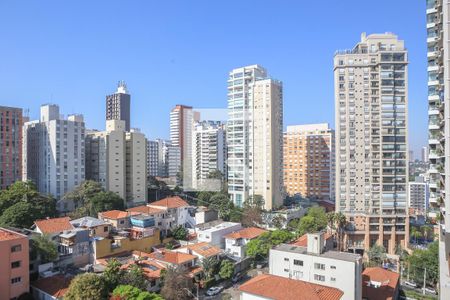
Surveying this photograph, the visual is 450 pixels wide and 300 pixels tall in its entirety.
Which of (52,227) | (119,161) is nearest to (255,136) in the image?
(119,161)

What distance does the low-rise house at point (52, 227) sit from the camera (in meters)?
31.2

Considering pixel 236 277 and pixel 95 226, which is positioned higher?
pixel 95 226

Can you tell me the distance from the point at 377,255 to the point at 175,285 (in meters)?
27.9

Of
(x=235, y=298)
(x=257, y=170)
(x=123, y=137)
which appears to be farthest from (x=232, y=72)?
(x=235, y=298)

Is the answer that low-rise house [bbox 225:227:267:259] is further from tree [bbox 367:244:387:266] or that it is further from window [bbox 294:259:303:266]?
tree [bbox 367:244:387:266]

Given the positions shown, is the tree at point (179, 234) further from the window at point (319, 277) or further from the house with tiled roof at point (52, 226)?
the window at point (319, 277)

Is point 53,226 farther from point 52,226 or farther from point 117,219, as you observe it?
point 117,219

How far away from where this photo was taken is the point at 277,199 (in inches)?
2480

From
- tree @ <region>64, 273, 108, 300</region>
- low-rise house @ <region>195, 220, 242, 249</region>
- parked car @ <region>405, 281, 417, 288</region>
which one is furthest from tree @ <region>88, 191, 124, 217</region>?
parked car @ <region>405, 281, 417, 288</region>

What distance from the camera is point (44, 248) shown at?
27516 mm

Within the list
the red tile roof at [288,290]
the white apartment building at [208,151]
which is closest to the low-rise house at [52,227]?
the red tile roof at [288,290]

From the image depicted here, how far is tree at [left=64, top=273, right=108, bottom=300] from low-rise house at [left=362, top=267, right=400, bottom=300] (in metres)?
20.0

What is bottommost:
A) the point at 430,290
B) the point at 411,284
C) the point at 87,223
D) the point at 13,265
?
the point at 411,284

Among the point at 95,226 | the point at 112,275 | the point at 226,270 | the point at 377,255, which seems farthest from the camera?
the point at 377,255
